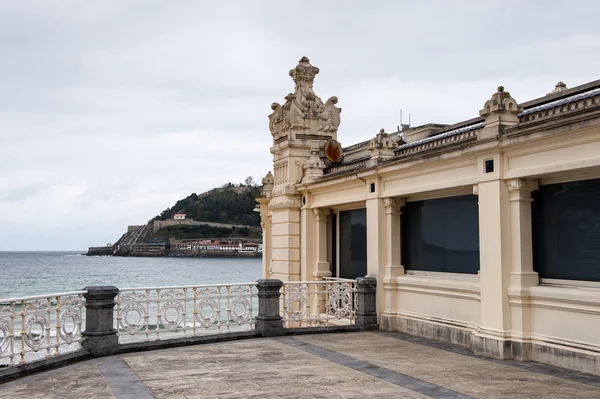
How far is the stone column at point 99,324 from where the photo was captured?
11000mm

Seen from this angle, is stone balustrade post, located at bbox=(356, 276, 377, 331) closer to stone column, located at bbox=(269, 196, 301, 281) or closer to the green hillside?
stone column, located at bbox=(269, 196, 301, 281)

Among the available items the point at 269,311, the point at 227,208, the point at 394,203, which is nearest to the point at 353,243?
the point at 394,203

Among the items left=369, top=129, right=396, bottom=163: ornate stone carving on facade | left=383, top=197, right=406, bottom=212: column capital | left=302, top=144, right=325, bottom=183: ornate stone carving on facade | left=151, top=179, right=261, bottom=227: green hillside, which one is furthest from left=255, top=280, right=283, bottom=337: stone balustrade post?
left=151, top=179, right=261, bottom=227: green hillside

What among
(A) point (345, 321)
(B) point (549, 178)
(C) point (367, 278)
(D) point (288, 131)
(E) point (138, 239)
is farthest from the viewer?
(E) point (138, 239)

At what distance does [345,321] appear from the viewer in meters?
15.7

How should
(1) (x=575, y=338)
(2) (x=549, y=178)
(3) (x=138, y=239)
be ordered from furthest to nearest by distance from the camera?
(3) (x=138, y=239)
(2) (x=549, y=178)
(1) (x=575, y=338)

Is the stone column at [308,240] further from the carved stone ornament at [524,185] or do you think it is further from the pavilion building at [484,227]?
the carved stone ornament at [524,185]

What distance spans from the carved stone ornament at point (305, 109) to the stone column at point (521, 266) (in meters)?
8.72

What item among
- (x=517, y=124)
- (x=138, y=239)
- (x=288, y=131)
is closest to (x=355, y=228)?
(x=288, y=131)

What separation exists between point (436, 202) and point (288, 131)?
644 cm

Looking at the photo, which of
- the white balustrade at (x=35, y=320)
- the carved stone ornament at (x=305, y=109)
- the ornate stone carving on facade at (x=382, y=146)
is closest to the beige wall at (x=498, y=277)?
the ornate stone carving on facade at (x=382, y=146)

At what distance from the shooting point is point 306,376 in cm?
904

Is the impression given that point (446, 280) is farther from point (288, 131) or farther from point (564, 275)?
point (288, 131)

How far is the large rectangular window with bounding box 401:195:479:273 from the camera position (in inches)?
471
